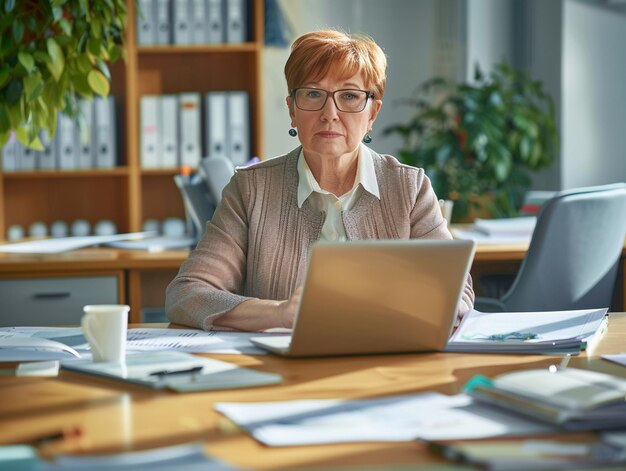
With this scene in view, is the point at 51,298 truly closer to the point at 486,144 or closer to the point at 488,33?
the point at 486,144

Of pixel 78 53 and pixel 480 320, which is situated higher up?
pixel 78 53

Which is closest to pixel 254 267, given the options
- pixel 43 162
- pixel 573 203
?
pixel 573 203

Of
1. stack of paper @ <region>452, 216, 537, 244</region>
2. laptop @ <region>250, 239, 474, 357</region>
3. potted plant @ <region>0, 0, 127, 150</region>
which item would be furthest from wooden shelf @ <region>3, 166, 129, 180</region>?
laptop @ <region>250, 239, 474, 357</region>

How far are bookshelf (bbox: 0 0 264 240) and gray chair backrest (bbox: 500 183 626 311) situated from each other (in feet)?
6.51

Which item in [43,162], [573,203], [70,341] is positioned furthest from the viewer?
[43,162]

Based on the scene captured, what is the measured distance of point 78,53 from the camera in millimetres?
2553

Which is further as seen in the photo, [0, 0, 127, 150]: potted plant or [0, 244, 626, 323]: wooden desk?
[0, 244, 626, 323]: wooden desk

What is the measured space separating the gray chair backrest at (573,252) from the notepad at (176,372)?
1464mm

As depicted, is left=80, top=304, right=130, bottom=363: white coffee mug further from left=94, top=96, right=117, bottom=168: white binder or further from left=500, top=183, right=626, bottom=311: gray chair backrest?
left=94, top=96, right=117, bottom=168: white binder

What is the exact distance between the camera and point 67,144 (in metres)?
4.45

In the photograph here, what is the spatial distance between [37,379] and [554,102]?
4021 mm

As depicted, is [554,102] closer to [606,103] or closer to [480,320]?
[606,103]

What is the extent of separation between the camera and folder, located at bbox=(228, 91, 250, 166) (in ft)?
14.8

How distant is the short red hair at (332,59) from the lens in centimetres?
216
